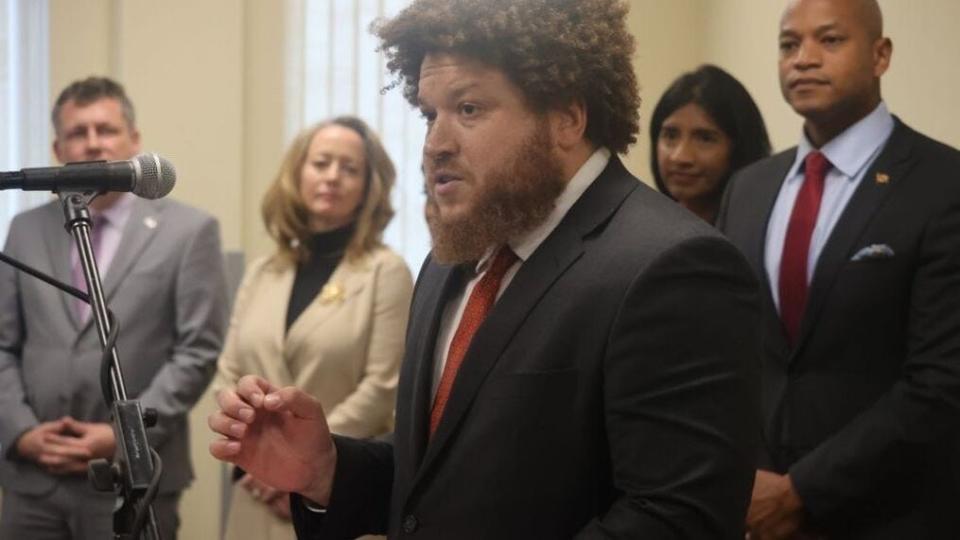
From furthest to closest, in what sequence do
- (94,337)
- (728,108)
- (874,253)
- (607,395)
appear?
(94,337)
(728,108)
(874,253)
(607,395)

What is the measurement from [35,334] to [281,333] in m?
0.73

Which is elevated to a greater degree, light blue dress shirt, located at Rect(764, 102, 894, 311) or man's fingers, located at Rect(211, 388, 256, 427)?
light blue dress shirt, located at Rect(764, 102, 894, 311)

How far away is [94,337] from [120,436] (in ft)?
6.97

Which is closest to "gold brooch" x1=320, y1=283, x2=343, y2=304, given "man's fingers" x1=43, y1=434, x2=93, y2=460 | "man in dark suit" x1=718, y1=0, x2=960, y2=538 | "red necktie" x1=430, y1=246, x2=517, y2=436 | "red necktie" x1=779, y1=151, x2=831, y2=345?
"man's fingers" x1=43, y1=434, x2=93, y2=460

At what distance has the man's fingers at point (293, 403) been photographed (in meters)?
1.95

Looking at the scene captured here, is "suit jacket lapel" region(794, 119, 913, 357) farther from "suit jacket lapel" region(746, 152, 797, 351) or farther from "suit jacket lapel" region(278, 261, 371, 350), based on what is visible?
"suit jacket lapel" region(278, 261, 371, 350)

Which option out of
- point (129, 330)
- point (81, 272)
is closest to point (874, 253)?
point (129, 330)

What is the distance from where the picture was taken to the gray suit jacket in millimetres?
3896

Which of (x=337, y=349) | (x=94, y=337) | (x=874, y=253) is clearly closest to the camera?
(x=874, y=253)

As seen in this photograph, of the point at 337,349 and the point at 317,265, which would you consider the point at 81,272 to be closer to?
the point at 317,265

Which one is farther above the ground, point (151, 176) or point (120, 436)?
point (151, 176)

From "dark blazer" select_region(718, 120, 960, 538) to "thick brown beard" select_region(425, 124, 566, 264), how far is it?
1065 mm

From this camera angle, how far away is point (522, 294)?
1934mm

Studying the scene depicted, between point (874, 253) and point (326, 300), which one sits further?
point (326, 300)
